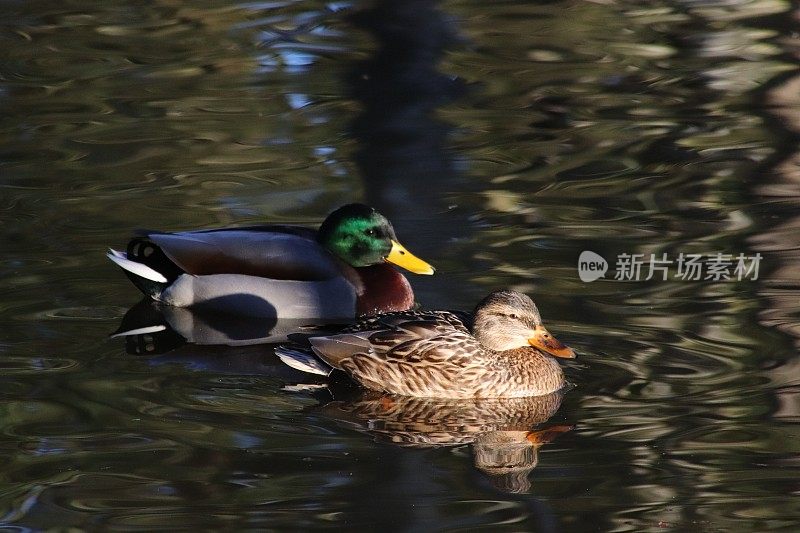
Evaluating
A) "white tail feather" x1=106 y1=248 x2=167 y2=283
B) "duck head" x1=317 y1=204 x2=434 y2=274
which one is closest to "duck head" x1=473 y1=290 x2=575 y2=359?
"duck head" x1=317 y1=204 x2=434 y2=274

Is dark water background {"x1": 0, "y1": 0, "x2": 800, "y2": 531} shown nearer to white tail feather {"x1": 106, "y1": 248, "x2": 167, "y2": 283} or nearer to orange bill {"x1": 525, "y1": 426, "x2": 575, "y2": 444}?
orange bill {"x1": 525, "y1": 426, "x2": 575, "y2": 444}

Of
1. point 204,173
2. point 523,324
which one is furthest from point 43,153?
point 523,324

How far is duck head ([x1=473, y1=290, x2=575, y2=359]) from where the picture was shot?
8062mm

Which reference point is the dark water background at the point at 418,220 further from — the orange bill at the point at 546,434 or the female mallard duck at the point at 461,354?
the female mallard duck at the point at 461,354

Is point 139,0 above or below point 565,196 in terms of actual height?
above

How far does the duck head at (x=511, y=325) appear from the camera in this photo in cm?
806

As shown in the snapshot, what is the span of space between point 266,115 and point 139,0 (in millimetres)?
5187

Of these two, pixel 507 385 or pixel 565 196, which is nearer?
pixel 507 385

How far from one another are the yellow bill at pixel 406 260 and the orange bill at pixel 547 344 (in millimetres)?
1743

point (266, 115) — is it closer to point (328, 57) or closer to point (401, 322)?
point (328, 57)

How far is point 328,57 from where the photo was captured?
625 inches

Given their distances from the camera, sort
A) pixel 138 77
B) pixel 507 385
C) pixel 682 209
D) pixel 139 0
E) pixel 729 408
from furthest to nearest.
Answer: pixel 139 0, pixel 138 77, pixel 682 209, pixel 507 385, pixel 729 408

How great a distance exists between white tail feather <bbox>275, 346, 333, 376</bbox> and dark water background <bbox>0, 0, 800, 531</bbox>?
0.13 meters

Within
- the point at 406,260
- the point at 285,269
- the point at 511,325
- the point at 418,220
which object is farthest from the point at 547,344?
the point at 418,220
